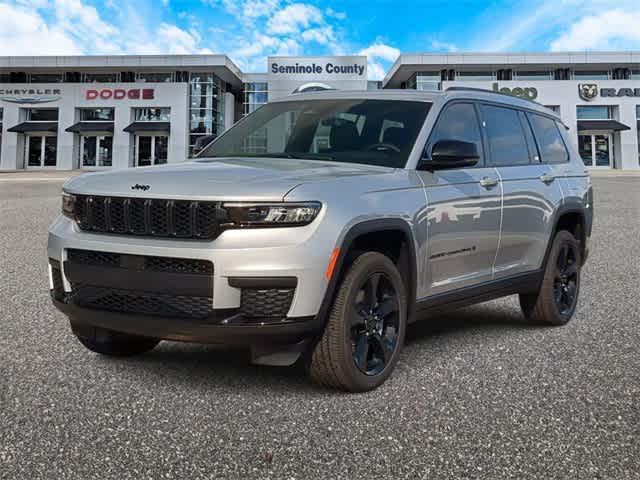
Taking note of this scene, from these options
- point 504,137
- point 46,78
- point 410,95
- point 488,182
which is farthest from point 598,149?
point 410,95

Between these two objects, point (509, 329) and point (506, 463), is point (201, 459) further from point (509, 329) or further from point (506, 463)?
point (509, 329)

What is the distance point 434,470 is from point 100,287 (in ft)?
6.24

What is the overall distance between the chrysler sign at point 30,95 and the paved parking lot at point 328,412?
55.3 m

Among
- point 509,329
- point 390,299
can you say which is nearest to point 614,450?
point 390,299

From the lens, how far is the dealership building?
53469mm

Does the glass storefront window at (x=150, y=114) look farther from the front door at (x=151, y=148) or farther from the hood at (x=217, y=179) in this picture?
the hood at (x=217, y=179)

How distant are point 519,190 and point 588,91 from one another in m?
55.3

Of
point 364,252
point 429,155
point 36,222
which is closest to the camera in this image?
point 364,252

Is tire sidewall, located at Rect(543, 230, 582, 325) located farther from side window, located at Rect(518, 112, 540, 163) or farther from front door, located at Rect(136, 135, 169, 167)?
front door, located at Rect(136, 135, 169, 167)

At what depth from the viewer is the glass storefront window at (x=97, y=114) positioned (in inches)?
2138

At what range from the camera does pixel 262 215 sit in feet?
10.1

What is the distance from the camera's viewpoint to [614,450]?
9.23ft

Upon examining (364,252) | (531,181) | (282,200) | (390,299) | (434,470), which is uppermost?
(531,181)

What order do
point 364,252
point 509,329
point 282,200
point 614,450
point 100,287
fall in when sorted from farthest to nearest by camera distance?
1. point 509,329
2. point 364,252
3. point 100,287
4. point 282,200
5. point 614,450
